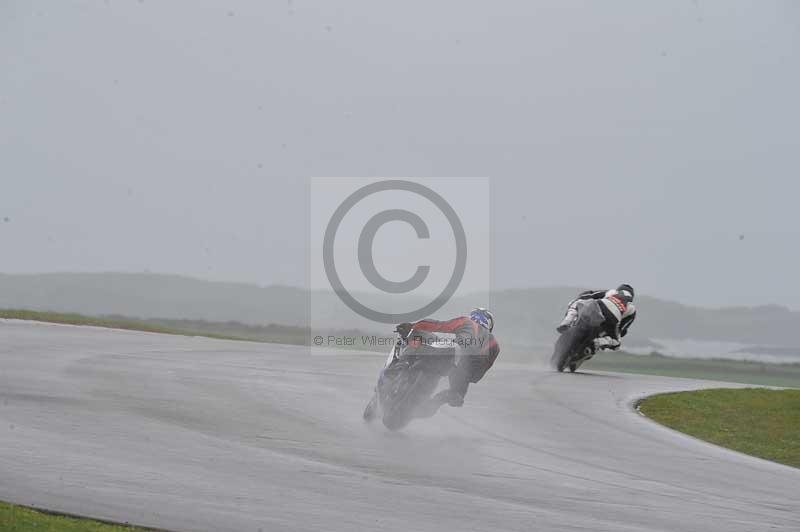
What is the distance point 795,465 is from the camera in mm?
12555

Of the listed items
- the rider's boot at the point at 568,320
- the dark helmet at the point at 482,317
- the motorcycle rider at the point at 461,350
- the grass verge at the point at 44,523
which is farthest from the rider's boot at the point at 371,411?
the rider's boot at the point at 568,320

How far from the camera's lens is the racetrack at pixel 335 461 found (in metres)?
8.37

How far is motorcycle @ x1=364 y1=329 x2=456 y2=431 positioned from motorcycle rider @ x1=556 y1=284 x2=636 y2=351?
27.7 ft

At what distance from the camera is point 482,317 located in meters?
12.3

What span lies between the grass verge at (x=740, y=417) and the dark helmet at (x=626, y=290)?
7.49 ft

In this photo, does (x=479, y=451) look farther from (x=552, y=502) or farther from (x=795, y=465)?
(x=795, y=465)

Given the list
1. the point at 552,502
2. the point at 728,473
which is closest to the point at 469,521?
the point at 552,502

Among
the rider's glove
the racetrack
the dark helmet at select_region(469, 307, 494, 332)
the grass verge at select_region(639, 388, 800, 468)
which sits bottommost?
the grass verge at select_region(639, 388, 800, 468)

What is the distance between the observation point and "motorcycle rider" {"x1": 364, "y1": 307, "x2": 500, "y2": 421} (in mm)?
11883

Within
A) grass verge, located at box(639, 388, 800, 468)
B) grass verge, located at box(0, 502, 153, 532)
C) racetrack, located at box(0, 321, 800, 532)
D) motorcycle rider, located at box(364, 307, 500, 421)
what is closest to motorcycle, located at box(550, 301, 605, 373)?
grass verge, located at box(639, 388, 800, 468)

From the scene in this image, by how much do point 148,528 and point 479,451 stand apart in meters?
4.29

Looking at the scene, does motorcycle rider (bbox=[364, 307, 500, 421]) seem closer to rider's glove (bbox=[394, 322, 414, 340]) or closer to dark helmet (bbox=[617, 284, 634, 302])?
rider's glove (bbox=[394, 322, 414, 340])

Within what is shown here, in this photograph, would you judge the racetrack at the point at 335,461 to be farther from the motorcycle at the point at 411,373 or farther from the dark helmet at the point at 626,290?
the dark helmet at the point at 626,290

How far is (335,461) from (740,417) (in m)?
8.24
